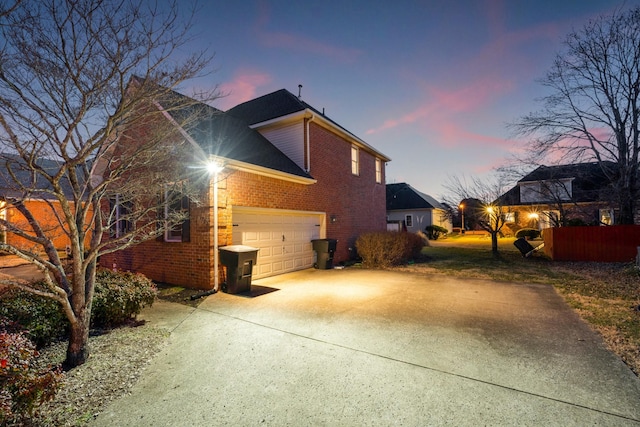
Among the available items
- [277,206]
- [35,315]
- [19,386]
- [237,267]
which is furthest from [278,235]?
[19,386]

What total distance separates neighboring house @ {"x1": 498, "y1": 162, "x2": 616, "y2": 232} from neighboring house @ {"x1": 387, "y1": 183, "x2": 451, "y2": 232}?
6722 mm

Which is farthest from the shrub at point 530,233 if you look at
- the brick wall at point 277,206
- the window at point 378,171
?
the brick wall at point 277,206

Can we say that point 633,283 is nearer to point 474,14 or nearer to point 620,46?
point 474,14

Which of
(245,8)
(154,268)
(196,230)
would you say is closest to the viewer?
(245,8)

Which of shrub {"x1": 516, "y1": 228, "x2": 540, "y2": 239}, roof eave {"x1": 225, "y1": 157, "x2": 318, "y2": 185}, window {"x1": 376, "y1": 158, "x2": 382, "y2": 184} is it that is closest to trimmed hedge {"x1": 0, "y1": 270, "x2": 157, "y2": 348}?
roof eave {"x1": 225, "y1": 157, "x2": 318, "y2": 185}

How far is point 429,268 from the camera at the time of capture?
35.4 feet

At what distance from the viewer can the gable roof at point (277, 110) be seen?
1144cm

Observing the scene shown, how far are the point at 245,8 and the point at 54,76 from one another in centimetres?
395

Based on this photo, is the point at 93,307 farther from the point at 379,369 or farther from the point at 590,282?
the point at 590,282

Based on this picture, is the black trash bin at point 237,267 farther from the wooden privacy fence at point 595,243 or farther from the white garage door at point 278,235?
the wooden privacy fence at point 595,243

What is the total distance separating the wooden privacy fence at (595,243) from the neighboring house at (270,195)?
8.19m

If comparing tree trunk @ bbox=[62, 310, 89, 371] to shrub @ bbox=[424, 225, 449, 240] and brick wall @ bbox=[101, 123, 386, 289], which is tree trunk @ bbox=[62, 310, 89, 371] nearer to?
brick wall @ bbox=[101, 123, 386, 289]

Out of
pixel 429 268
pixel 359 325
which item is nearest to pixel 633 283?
pixel 429 268

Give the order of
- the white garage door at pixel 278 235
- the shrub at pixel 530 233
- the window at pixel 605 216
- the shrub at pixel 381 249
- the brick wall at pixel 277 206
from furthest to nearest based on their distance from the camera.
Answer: the shrub at pixel 530 233, the window at pixel 605 216, the shrub at pixel 381 249, the white garage door at pixel 278 235, the brick wall at pixel 277 206
